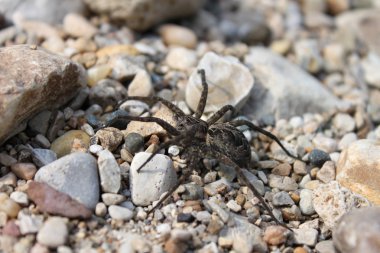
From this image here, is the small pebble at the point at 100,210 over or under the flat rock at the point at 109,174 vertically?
under

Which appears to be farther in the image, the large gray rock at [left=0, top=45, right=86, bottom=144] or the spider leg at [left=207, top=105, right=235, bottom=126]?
the spider leg at [left=207, top=105, right=235, bottom=126]

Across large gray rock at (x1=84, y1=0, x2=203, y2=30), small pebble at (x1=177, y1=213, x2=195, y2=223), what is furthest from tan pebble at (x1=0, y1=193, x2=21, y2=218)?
large gray rock at (x1=84, y1=0, x2=203, y2=30)

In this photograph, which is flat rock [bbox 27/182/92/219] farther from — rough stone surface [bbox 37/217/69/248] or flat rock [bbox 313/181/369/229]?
flat rock [bbox 313/181/369/229]

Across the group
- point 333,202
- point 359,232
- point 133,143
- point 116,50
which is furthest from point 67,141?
point 359,232

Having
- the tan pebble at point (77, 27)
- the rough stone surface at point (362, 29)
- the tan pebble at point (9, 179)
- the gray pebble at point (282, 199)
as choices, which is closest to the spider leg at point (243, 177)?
the gray pebble at point (282, 199)

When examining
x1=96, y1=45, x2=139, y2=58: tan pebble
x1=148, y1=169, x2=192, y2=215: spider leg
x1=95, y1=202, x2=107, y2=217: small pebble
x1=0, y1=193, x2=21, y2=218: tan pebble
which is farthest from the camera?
x1=96, y1=45, x2=139, y2=58: tan pebble

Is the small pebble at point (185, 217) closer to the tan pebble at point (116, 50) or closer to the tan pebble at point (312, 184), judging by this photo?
the tan pebble at point (312, 184)
